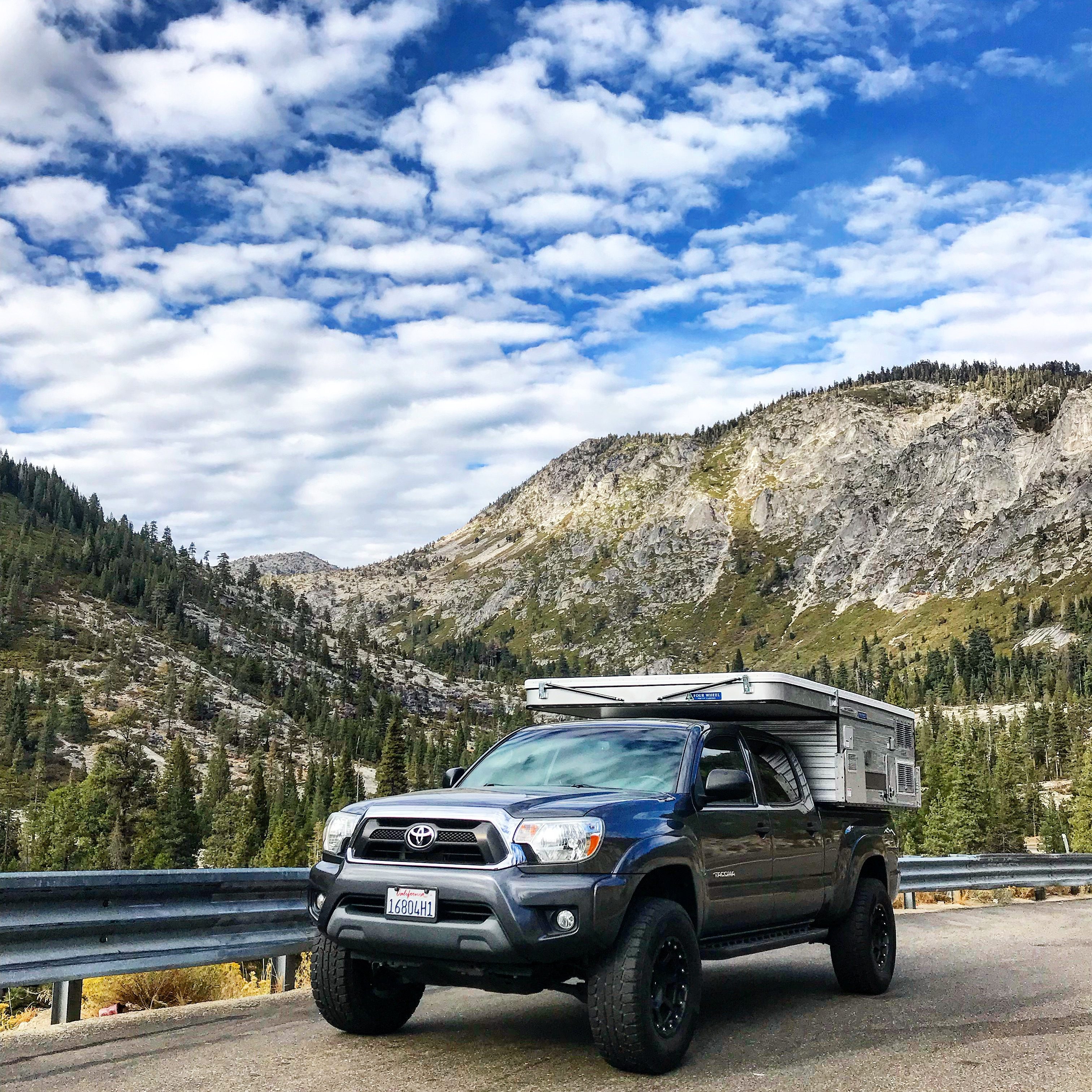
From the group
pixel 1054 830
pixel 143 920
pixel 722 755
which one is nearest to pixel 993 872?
pixel 722 755

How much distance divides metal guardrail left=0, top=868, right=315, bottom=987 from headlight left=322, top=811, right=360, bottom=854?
126 centimetres

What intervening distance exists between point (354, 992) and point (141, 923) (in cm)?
181

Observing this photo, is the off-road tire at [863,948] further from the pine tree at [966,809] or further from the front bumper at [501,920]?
the pine tree at [966,809]

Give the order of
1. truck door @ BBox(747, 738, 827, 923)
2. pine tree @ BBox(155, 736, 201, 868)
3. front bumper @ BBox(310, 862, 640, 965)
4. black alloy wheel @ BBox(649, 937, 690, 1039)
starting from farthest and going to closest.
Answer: pine tree @ BBox(155, 736, 201, 868), truck door @ BBox(747, 738, 827, 923), black alloy wheel @ BBox(649, 937, 690, 1039), front bumper @ BBox(310, 862, 640, 965)

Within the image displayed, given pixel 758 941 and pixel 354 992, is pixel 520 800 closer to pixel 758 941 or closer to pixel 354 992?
pixel 354 992

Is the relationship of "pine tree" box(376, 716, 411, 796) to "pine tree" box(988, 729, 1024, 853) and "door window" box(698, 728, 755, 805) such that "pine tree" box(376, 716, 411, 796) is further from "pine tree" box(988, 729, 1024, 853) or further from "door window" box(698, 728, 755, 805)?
"door window" box(698, 728, 755, 805)

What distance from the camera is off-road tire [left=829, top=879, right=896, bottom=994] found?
27.6 ft

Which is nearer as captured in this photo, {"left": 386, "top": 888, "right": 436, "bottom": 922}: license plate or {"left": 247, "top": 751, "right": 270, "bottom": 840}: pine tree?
{"left": 386, "top": 888, "right": 436, "bottom": 922}: license plate

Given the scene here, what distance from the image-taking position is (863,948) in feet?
27.7

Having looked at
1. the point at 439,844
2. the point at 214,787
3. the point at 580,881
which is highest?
the point at 439,844

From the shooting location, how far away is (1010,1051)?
20.5 feet

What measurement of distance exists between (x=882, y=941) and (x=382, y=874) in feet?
17.2

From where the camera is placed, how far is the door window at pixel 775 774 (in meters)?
7.96

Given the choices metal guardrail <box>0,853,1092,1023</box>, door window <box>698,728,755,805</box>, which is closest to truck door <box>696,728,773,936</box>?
door window <box>698,728,755,805</box>
